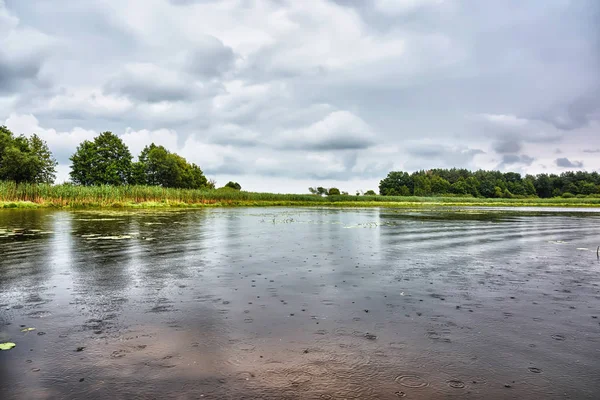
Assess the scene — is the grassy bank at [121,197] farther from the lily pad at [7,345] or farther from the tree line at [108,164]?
the lily pad at [7,345]

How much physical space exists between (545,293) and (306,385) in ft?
20.3

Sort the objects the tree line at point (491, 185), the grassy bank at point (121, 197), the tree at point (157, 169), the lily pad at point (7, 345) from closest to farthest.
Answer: the lily pad at point (7, 345) → the grassy bank at point (121, 197) → the tree at point (157, 169) → the tree line at point (491, 185)

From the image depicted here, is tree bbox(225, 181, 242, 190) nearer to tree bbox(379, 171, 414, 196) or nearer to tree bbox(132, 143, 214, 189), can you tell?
tree bbox(132, 143, 214, 189)

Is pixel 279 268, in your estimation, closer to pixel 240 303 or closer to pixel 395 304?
pixel 240 303

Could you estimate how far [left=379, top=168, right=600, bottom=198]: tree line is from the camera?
16250cm

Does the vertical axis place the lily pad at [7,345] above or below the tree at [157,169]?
below

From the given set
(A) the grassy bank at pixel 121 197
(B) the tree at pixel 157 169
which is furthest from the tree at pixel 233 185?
(A) the grassy bank at pixel 121 197

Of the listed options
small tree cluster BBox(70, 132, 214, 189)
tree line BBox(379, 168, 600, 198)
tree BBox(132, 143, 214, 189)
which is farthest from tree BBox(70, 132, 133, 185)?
tree line BBox(379, 168, 600, 198)

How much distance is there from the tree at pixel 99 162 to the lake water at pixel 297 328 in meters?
78.0

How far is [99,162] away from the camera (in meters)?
82.7

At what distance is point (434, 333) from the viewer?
5227mm

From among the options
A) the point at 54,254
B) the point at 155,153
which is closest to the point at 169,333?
the point at 54,254

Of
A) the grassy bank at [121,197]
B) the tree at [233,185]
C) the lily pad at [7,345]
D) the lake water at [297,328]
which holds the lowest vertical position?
the lake water at [297,328]

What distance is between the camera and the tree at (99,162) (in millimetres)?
81750
